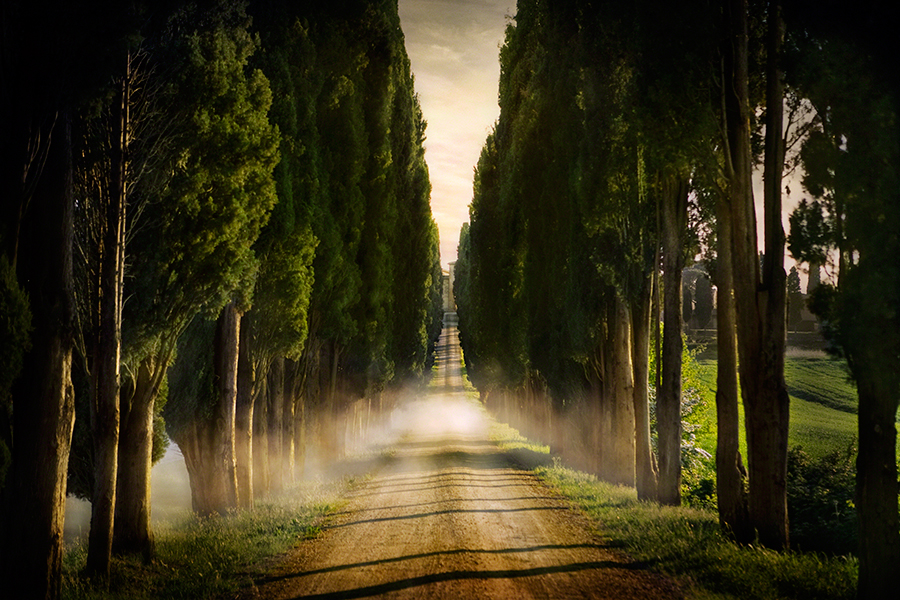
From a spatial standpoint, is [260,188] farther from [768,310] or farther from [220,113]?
[768,310]

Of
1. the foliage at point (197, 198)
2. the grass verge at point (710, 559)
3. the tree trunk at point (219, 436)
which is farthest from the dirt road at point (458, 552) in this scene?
Answer: the foliage at point (197, 198)

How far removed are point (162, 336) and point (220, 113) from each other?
11.1 feet

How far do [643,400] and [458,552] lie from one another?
709 cm

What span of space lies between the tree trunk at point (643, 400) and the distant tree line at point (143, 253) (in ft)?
26.4

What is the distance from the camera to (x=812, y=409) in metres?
37.4

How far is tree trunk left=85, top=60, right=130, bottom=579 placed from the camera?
22.9 feet

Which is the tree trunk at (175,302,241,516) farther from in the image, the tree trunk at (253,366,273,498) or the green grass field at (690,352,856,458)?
the green grass field at (690,352,856,458)

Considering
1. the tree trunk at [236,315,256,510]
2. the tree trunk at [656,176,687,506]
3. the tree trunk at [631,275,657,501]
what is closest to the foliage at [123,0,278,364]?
the tree trunk at [236,315,256,510]

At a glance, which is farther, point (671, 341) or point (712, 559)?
point (671, 341)

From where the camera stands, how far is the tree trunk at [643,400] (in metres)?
12.5

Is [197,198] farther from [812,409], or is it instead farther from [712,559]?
[812,409]

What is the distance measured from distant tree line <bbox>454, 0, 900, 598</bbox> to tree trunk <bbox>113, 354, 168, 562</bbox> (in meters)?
8.78

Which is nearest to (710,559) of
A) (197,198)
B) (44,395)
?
(44,395)

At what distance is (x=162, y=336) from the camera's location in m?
8.02
